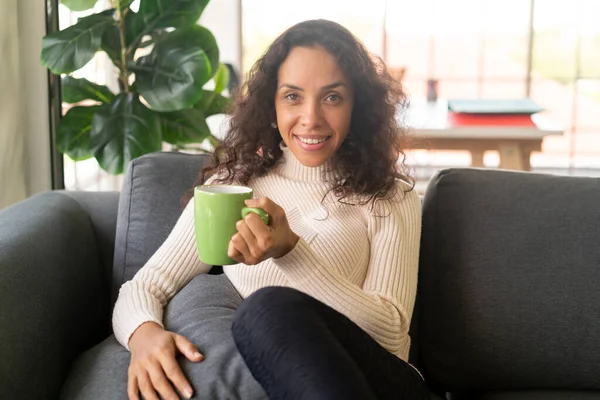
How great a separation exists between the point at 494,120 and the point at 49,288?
74.9 inches

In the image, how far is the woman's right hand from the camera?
1.27 m

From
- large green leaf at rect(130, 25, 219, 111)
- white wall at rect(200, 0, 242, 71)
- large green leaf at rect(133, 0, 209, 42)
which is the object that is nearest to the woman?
large green leaf at rect(130, 25, 219, 111)

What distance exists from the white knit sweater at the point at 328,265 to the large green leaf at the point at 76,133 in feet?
2.61

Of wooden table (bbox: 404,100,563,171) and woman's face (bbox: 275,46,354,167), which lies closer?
woman's face (bbox: 275,46,354,167)

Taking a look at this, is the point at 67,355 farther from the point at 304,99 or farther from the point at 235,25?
the point at 235,25

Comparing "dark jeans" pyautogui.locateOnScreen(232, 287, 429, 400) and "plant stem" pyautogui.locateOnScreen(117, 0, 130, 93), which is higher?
"plant stem" pyautogui.locateOnScreen(117, 0, 130, 93)

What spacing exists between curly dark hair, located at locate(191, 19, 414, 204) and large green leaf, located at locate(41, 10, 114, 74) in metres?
0.62

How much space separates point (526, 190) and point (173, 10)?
1.16 m

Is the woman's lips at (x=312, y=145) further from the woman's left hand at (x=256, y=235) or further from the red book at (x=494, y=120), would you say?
the red book at (x=494, y=120)

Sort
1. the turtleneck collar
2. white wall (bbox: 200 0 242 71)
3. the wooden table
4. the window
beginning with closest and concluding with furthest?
the turtleneck collar, the wooden table, white wall (bbox: 200 0 242 71), the window

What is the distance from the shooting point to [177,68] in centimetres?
221

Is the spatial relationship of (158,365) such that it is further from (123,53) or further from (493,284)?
(123,53)

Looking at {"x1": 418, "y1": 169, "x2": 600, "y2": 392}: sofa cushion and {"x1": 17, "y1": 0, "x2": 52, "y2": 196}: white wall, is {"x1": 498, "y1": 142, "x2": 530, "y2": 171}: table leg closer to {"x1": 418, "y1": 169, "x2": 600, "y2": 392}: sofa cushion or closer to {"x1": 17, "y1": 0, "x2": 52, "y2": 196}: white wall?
{"x1": 418, "y1": 169, "x2": 600, "y2": 392}: sofa cushion

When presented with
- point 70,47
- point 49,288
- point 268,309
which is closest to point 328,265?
point 268,309
